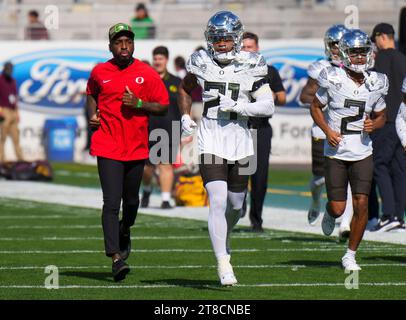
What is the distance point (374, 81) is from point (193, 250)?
256 centimetres

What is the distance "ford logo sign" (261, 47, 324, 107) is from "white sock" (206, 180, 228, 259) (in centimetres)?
1620

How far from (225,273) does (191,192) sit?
7422mm

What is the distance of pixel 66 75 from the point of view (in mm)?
25672

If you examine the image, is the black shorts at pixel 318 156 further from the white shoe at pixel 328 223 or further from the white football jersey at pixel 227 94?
the white football jersey at pixel 227 94

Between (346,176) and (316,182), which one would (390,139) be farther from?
(346,176)

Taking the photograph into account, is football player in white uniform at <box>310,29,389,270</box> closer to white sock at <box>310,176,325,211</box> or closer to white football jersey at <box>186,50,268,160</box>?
white football jersey at <box>186,50,268,160</box>

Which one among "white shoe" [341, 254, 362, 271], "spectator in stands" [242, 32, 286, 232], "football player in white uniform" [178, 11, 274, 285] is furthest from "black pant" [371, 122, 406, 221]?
"football player in white uniform" [178, 11, 274, 285]

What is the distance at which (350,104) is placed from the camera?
10617mm

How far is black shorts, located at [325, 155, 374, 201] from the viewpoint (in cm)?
1048

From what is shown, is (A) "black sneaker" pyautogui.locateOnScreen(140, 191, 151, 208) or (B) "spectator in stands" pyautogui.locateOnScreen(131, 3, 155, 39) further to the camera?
(B) "spectator in stands" pyautogui.locateOnScreen(131, 3, 155, 39)

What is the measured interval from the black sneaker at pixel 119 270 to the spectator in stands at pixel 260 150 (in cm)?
396

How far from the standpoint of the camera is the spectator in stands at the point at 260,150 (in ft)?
44.5
